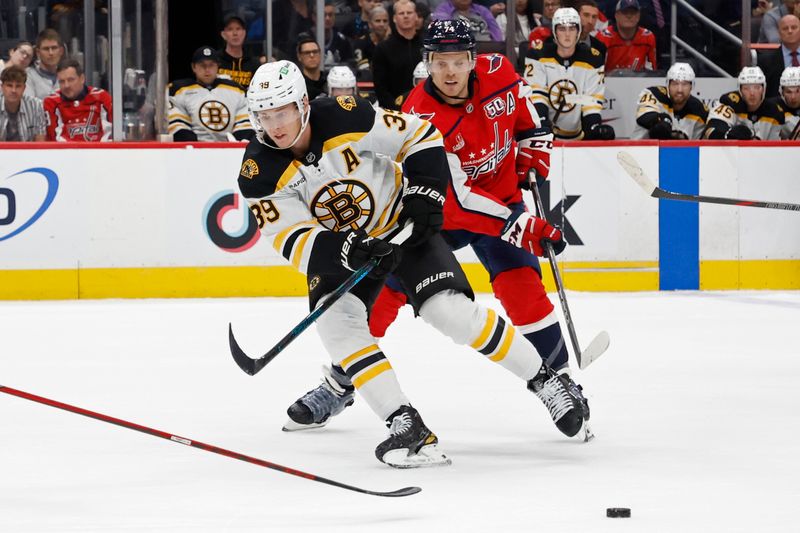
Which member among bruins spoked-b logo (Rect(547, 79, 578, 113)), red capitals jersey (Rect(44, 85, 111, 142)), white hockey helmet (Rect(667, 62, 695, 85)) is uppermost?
white hockey helmet (Rect(667, 62, 695, 85))

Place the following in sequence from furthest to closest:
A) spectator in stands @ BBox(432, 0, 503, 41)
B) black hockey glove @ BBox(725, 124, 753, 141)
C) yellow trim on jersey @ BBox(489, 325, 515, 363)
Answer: spectator in stands @ BBox(432, 0, 503, 41), black hockey glove @ BBox(725, 124, 753, 141), yellow trim on jersey @ BBox(489, 325, 515, 363)

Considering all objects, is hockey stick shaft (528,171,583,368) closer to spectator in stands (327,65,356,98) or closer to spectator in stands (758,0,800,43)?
spectator in stands (327,65,356,98)

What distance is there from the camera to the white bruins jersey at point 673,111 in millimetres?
7754

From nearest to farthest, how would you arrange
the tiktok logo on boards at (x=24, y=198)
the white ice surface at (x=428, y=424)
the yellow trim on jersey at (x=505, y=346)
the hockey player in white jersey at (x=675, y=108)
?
the white ice surface at (x=428, y=424), the yellow trim on jersey at (x=505, y=346), the tiktok logo on boards at (x=24, y=198), the hockey player in white jersey at (x=675, y=108)

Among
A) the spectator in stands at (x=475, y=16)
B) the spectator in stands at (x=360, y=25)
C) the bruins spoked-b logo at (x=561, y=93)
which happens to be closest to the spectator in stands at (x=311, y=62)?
the spectator in stands at (x=360, y=25)

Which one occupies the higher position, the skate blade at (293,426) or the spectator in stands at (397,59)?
the spectator in stands at (397,59)

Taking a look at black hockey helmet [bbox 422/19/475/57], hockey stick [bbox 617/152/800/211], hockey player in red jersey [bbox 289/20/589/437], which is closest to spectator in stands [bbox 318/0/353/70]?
hockey stick [bbox 617/152/800/211]

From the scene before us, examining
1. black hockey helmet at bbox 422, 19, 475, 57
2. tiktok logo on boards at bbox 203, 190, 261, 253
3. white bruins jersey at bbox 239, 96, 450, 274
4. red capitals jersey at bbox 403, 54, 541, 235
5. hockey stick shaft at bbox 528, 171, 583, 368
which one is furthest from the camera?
tiktok logo on boards at bbox 203, 190, 261, 253

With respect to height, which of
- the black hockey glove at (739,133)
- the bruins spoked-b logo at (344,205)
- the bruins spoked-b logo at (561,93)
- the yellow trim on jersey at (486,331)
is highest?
the bruins spoked-b logo at (561,93)

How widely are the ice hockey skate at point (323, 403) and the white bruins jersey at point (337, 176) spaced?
0.60 metres

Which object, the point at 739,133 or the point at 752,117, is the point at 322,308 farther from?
the point at 752,117

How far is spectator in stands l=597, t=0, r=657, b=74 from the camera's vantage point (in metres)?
8.23

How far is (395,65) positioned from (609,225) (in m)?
1.51

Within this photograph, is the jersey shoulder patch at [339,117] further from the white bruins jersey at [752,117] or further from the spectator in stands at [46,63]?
the white bruins jersey at [752,117]
